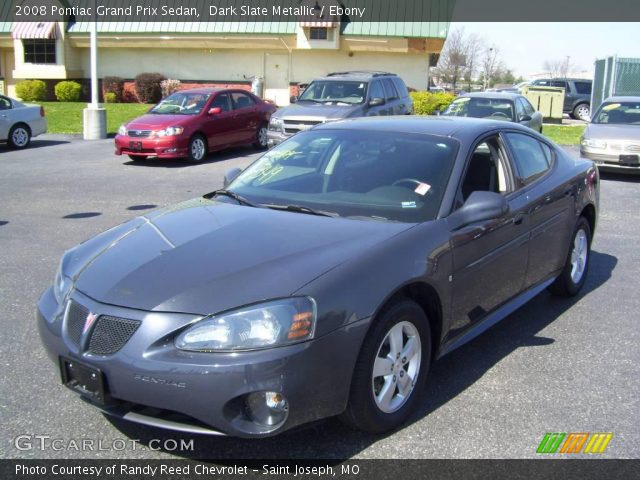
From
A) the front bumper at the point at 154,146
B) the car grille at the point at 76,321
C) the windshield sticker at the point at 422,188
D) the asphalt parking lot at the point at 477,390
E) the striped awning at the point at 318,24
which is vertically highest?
the striped awning at the point at 318,24

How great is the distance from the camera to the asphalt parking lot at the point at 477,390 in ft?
11.2

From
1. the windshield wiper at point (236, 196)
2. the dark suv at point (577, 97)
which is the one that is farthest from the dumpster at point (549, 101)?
the windshield wiper at point (236, 196)

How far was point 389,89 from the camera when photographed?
54.2 feet

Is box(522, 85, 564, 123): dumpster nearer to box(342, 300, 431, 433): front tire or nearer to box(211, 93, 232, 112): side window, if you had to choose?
box(211, 93, 232, 112): side window

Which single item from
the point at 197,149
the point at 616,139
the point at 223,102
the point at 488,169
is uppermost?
the point at 488,169

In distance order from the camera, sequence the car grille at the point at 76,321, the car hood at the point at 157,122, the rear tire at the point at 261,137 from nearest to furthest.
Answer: the car grille at the point at 76,321 → the car hood at the point at 157,122 → the rear tire at the point at 261,137

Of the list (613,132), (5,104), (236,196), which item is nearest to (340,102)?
(613,132)

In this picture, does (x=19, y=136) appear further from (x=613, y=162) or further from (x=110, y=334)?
(x=110, y=334)

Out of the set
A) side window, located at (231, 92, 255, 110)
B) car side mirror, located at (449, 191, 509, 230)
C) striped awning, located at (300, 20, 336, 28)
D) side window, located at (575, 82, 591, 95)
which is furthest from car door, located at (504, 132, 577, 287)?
side window, located at (575, 82, 591, 95)

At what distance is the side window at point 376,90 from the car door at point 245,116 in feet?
9.80

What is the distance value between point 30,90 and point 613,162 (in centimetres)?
2733

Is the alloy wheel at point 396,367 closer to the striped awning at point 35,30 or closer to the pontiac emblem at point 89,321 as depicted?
the pontiac emblem at point 89,321

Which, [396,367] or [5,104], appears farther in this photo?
[5,104]

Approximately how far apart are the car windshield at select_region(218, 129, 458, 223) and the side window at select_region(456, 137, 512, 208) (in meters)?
0.24
